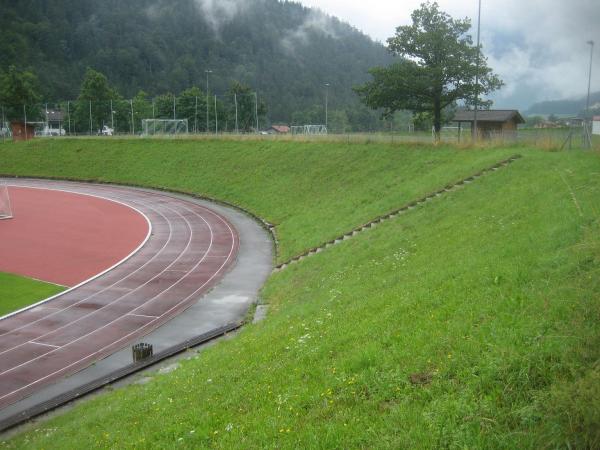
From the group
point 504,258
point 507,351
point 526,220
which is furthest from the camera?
point 526,220

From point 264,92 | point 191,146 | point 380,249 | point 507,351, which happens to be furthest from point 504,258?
point 264,92

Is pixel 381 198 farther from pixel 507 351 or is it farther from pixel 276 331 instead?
pixel 507 351

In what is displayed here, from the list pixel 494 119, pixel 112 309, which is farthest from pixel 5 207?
pixel 494 119

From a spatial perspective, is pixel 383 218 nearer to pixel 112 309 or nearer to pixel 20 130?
pixel 112 309

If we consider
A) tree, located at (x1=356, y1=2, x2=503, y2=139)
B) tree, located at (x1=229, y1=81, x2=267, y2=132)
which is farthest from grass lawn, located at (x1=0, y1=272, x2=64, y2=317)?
tree, located at (x1=229, y1=81, x2=267, y2=132)

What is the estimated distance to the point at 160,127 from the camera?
212 ft

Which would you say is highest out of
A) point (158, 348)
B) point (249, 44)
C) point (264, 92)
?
point (249, 44)

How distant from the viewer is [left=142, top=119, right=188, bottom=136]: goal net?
62.9m

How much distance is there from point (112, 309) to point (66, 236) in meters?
14.2

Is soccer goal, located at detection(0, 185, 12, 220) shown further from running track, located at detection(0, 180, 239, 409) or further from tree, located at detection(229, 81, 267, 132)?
tree, located at detection(229, 81, 267, 132)

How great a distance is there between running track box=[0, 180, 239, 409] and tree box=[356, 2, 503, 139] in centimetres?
1606

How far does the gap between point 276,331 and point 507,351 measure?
6.27 meters

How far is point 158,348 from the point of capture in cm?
1566

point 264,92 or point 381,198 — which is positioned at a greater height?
point 264,92
